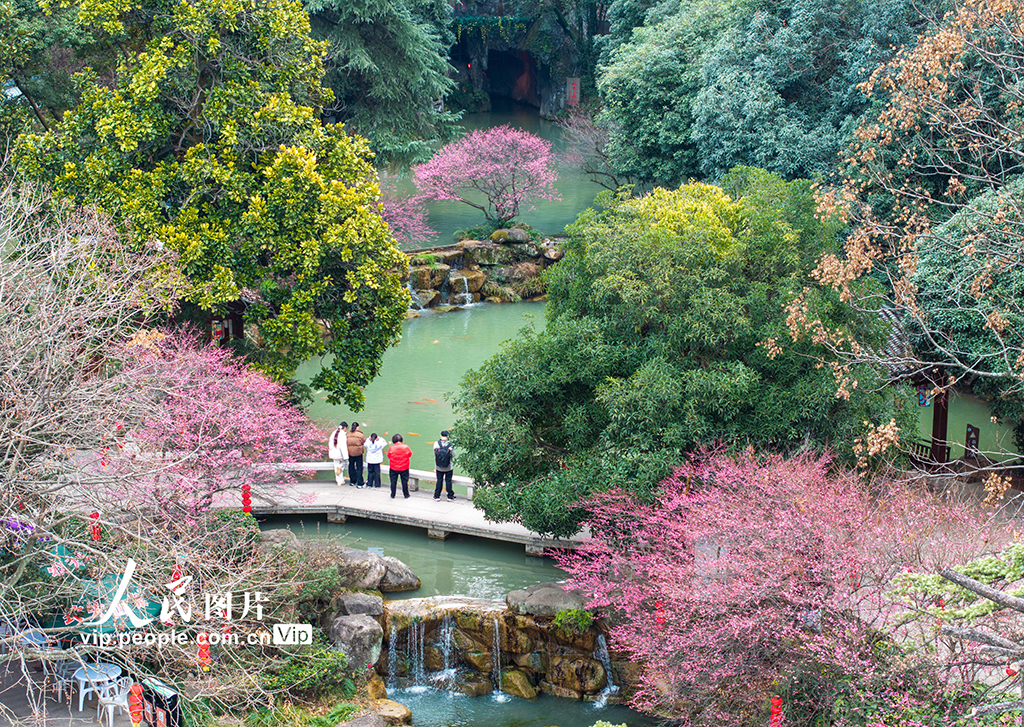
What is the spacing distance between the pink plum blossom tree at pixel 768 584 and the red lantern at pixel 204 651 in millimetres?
4218

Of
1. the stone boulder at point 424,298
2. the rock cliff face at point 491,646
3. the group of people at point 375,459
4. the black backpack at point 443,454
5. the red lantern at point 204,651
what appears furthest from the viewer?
the stone boulder at point 424,298

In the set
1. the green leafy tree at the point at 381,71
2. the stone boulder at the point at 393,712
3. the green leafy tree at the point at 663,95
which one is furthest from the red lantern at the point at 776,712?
the green leafy tree at the point at 381,71

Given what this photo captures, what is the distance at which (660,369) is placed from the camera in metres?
11.3

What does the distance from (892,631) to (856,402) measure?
361 centimetres

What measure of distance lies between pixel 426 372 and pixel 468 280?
5.81 metres

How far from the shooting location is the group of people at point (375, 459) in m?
14.6

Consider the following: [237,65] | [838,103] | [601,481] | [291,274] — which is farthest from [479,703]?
[838,103]

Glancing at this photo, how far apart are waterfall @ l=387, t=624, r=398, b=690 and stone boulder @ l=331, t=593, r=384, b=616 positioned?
34 cm

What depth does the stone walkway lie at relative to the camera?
1383 cm

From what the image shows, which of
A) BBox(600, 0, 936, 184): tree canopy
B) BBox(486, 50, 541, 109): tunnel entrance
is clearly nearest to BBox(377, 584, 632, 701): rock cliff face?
BBox(600, 0, 936, 184): tree canopy

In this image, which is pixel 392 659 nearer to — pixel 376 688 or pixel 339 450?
pixel 376 688

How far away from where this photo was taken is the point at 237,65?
46.7 feet

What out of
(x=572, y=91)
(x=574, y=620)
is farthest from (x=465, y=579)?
(x=572, y=91)

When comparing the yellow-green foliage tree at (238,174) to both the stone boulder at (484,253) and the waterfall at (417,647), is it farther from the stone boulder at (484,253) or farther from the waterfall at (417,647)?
the stone boulder at (484,253)
